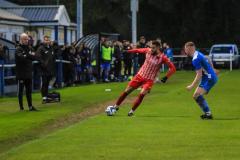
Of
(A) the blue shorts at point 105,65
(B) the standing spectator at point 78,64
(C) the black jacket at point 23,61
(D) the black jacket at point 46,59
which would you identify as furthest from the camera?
(A) the blue shorts at point 105,65

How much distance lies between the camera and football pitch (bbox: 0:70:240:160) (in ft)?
38.7

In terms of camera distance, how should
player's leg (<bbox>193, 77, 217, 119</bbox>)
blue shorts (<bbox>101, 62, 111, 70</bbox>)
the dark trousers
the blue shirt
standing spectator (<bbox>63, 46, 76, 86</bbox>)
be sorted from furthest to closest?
blue shorts (<bbox>101, 62, 111, 70</bbox>) < standing spectator (<bbox>63, 46, 76, 86</bbox>) < the dark trousers < player's leg (<bbox>193, 77, 217, 119</bbox>) < the blue shirt

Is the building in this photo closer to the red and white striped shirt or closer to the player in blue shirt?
the red and white striped shirt

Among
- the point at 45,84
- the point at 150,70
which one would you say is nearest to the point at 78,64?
the point at 45,84

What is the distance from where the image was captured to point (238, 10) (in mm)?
67500

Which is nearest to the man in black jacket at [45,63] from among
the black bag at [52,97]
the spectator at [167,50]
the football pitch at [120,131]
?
the black bag at [52,97]

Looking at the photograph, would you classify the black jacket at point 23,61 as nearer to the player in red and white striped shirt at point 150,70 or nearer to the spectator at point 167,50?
the player in red and white striped shirt at point 150,70

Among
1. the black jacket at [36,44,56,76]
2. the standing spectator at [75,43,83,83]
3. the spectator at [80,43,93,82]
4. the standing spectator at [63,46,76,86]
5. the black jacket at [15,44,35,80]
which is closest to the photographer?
the black jacket at [15,44,35,80]

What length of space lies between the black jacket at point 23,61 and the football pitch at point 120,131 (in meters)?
1.09

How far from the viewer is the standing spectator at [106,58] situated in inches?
1359

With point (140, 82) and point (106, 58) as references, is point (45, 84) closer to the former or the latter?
point (140, 82)

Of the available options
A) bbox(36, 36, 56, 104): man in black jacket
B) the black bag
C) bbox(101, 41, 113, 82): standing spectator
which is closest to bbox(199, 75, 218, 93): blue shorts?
bbox(36, 36, 56, 104): man in black jacket

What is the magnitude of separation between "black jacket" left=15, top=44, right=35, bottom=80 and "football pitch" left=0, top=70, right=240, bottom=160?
43.0 inches

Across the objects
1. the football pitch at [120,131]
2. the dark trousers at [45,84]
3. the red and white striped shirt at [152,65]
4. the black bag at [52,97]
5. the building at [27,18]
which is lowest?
the football pitch at [120,131]
